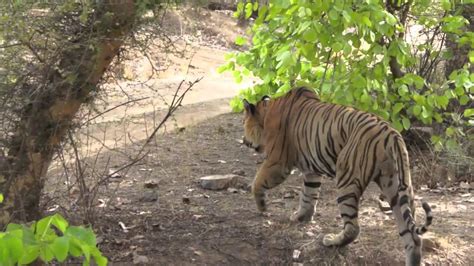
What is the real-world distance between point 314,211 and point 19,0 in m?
3.26

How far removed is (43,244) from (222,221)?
416 cm

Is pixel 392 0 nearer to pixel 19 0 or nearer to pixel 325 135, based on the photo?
pixel 325 135

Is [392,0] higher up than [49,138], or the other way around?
[392,0]

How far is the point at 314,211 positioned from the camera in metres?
6.39

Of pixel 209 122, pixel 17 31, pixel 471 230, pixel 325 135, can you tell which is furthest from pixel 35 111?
pixel 209 122

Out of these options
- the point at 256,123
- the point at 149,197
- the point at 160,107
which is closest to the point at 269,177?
the point at 256,123

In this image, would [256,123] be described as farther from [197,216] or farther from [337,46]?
[337,46]

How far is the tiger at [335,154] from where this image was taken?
515 cm

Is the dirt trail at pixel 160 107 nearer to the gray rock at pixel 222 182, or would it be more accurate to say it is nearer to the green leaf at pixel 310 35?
the gray rock at pixel 222 182

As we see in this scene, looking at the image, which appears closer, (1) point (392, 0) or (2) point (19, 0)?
(2) point (19, 0)

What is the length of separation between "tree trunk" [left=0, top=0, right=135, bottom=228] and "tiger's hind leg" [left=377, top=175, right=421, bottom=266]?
2.31 m

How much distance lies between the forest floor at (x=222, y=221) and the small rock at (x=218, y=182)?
0.26ft

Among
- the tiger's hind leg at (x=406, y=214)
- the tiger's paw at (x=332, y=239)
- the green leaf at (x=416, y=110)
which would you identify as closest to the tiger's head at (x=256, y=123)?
the tiger's paw at (x=332, y=239)

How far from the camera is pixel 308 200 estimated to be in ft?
20.5
